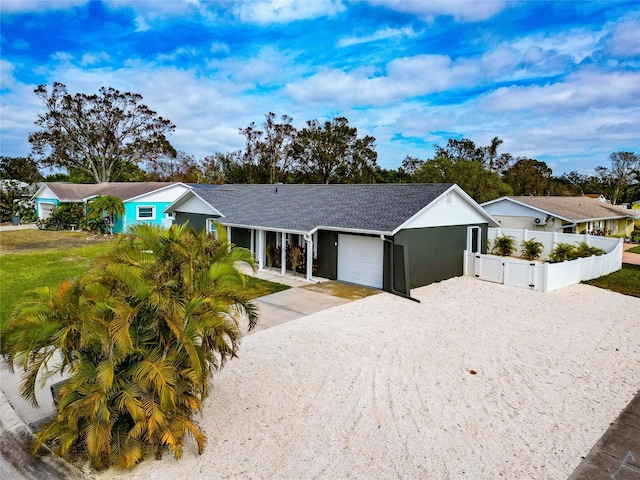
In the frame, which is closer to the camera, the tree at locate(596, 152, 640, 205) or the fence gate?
the fence gate

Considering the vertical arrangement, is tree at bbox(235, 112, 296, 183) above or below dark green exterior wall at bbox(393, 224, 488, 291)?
above

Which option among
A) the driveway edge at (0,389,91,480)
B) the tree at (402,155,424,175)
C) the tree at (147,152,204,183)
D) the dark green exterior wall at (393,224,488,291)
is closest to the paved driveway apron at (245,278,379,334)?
the dark green exterior wall at (393,224,488,291)

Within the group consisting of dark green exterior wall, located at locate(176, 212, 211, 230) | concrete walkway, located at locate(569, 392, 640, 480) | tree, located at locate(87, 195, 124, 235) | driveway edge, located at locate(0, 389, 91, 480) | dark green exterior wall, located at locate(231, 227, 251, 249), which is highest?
tree, located at locate(87, 195, 124, 235)

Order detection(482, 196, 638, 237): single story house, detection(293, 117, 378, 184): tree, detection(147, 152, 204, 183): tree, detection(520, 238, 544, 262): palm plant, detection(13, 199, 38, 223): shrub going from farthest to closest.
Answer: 1. detection(147, 152, 204, 183): tree
2. detection(293, 117, 378, 184): tree
3. detection(13, 199, 38, 223): shrub
4. detection(482, 196, 638, 237): single story house
5. detection(520, 238, 544, 262): palm plant

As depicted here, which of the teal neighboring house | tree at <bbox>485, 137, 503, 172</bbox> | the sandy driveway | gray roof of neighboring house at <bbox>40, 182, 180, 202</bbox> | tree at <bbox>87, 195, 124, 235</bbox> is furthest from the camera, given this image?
tree at <bbox>485, 137, 503, 172</bbox>

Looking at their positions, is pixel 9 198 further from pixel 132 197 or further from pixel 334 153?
pixel 334 153

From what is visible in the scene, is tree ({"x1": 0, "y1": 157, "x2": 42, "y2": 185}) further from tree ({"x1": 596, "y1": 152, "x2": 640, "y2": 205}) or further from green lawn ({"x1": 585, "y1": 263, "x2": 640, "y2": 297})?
tree ({"x1": 596, "y1": 152, "x2": 640, "y2": 205})

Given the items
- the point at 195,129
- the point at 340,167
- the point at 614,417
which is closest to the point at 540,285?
the point at 614,417

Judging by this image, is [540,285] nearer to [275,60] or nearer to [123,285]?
[123,285]
